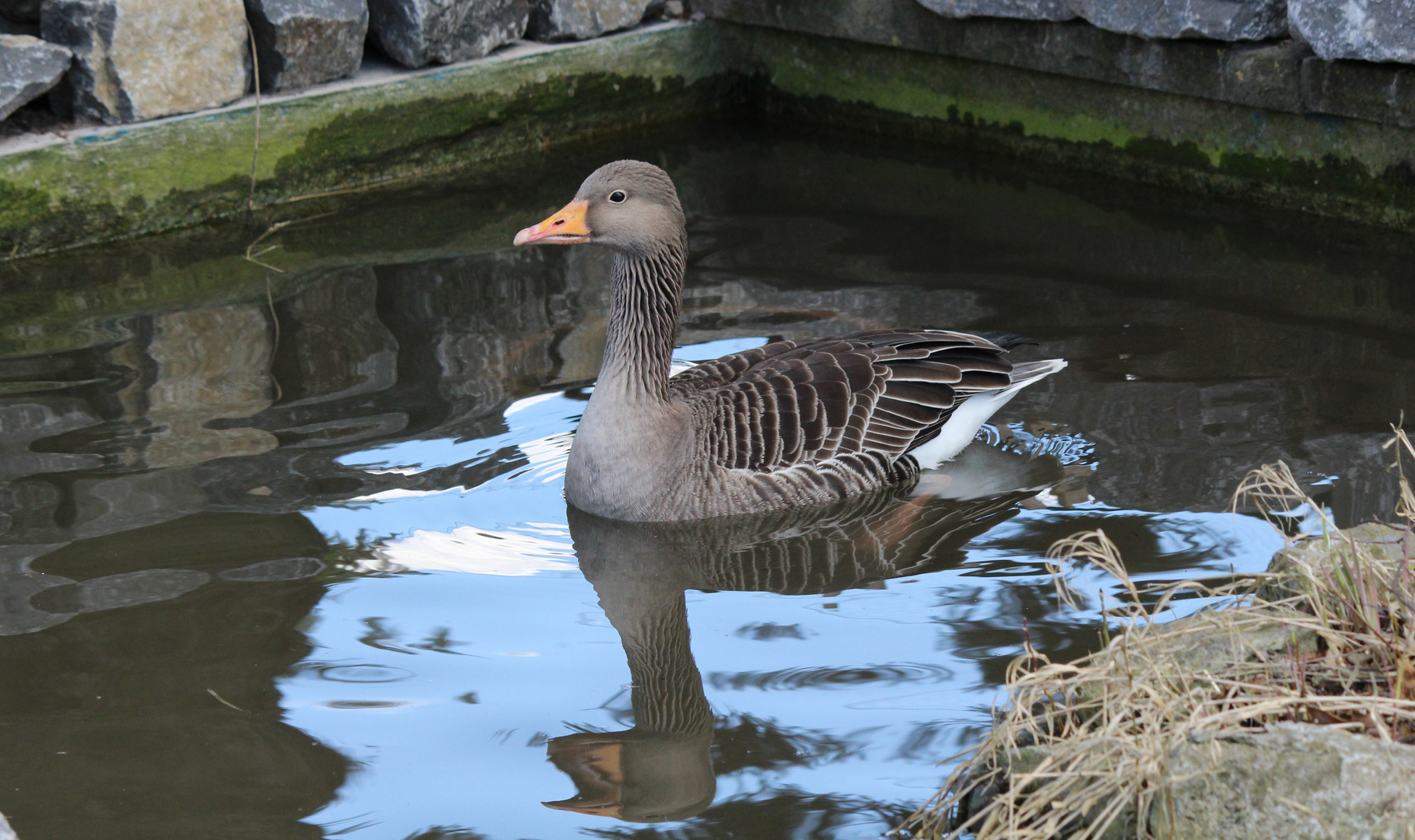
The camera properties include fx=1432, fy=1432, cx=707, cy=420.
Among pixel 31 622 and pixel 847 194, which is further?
pixel 847 194

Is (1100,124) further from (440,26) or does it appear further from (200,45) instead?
(200,45)

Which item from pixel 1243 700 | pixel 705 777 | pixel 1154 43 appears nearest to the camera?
pixel 1243 700

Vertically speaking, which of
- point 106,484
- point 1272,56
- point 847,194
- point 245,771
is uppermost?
point 1272,56

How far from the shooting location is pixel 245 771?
146 inches

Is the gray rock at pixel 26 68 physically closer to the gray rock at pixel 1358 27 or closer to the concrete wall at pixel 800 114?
the concrete wall at pixel 800 114

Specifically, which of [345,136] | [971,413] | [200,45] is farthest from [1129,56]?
[200,45]

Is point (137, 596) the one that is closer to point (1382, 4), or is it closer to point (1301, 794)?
point (1301, 794)

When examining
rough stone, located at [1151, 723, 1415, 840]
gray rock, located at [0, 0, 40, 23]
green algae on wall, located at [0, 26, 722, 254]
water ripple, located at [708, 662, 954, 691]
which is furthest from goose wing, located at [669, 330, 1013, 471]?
gray rock, located at [0, 0, 40, 23]

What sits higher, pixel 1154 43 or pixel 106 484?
pixel 1154 43

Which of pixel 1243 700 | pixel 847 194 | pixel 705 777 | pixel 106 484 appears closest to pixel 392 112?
pixel 847 194

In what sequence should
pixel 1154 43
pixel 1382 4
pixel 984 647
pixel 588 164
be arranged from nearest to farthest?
pixel 984 647, pixel 1382 4, pixel 1154 43, pixel 588 164

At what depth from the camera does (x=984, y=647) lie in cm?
416

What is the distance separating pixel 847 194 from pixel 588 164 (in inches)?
68.1

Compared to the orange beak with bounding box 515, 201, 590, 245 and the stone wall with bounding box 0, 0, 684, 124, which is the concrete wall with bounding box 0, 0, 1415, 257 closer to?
the stone wall with bounding box 0, 0, 684, 124
